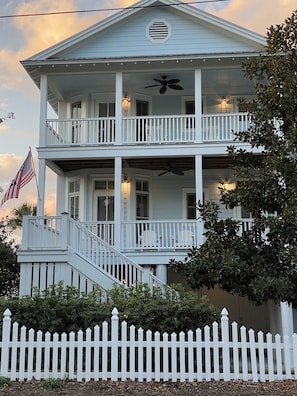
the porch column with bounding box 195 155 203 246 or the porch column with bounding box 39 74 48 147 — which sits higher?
the porch column with bounding box 39 74 48 147

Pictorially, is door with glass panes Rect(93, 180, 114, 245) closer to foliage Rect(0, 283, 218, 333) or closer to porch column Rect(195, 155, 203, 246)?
porch column Rect(195, 155, 203, 246)

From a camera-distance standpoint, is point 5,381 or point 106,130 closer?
point 5,381

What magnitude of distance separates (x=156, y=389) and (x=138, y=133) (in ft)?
31.2

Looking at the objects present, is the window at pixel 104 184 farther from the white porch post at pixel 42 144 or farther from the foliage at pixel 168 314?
the foliage at pixel 168 314

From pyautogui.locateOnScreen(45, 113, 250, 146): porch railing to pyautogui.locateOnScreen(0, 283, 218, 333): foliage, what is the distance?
7.00m

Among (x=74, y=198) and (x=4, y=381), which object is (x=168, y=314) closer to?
(x=4, y=381)

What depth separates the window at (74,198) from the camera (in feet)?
57.6

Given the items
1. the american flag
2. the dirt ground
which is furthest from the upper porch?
the dirt ground

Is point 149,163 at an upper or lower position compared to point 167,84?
lower

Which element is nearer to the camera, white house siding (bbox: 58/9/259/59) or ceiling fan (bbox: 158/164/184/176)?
ceiling fan (bbox: 158/164/184/176)

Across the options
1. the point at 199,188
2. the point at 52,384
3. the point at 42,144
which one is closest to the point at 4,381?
the point at 52,384

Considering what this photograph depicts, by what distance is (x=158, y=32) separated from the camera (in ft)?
54.3

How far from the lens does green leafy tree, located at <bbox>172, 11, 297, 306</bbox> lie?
748cm

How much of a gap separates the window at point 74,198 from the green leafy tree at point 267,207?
32.0 feet
